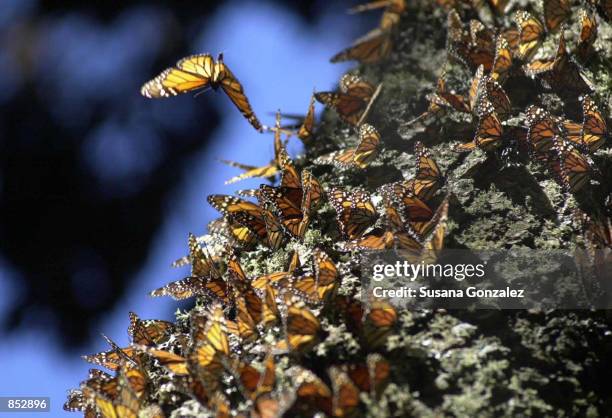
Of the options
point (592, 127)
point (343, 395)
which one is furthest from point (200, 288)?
point (592, 127)

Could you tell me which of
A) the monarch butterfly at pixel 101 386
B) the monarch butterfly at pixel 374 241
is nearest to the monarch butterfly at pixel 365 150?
the monarch butterfly at pixel 374 241

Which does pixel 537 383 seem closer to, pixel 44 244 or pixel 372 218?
pixel 372 218

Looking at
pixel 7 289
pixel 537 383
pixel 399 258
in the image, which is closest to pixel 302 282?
pixel 399 258

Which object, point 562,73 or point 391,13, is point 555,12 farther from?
point 391,13

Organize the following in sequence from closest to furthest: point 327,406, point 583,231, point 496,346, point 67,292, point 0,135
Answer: point 327,406 < point 496,346 < point 583,231 < point 67,292 < point 0,135

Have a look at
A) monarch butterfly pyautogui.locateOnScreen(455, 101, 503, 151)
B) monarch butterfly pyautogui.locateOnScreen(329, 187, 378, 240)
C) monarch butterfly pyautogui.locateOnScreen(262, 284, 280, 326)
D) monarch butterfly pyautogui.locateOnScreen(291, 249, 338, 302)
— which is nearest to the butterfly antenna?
monarch butterfly pyautogui.locateOnScreen(455, 101, 503, 151)
